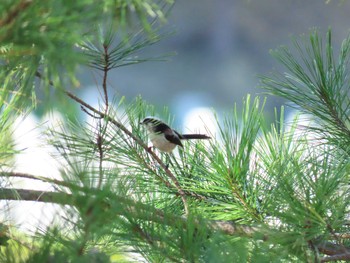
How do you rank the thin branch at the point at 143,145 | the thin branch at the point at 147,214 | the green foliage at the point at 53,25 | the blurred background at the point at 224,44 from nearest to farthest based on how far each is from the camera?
1. the green foliage at the point at 53,25
2. the thin branch at the point at 147,214
3. the thin branch at the point at 143,145
4. the blurred background at the point at 224,44

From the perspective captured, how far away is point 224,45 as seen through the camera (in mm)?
4633

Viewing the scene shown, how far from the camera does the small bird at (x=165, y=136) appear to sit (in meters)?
1.02

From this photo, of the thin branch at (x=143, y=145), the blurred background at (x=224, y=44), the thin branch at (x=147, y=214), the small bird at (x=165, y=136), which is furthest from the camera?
the blurred background at (x=224, y=44)

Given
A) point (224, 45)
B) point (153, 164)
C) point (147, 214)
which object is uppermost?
point (224, 45)

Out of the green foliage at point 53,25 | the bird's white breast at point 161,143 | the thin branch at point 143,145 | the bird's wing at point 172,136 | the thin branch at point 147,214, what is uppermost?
the bird's wing at point 172,136

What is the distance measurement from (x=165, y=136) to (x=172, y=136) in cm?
3

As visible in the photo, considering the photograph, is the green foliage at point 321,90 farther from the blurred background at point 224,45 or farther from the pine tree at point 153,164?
the blurred background at point 224,45

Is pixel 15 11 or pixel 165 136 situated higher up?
pixel 165 136

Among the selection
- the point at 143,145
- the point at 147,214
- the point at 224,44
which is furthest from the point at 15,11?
the point at 224,44

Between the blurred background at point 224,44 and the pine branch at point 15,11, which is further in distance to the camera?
the blurred background at point 224,44

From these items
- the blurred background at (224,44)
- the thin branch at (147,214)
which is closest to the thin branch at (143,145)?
the thin branch at (147,214)

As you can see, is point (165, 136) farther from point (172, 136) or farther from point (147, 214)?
point (147, 214)

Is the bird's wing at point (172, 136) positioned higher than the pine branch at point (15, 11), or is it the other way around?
the bird's wing at point (172, 136)

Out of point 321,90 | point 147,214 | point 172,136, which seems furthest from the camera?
point 172,136
